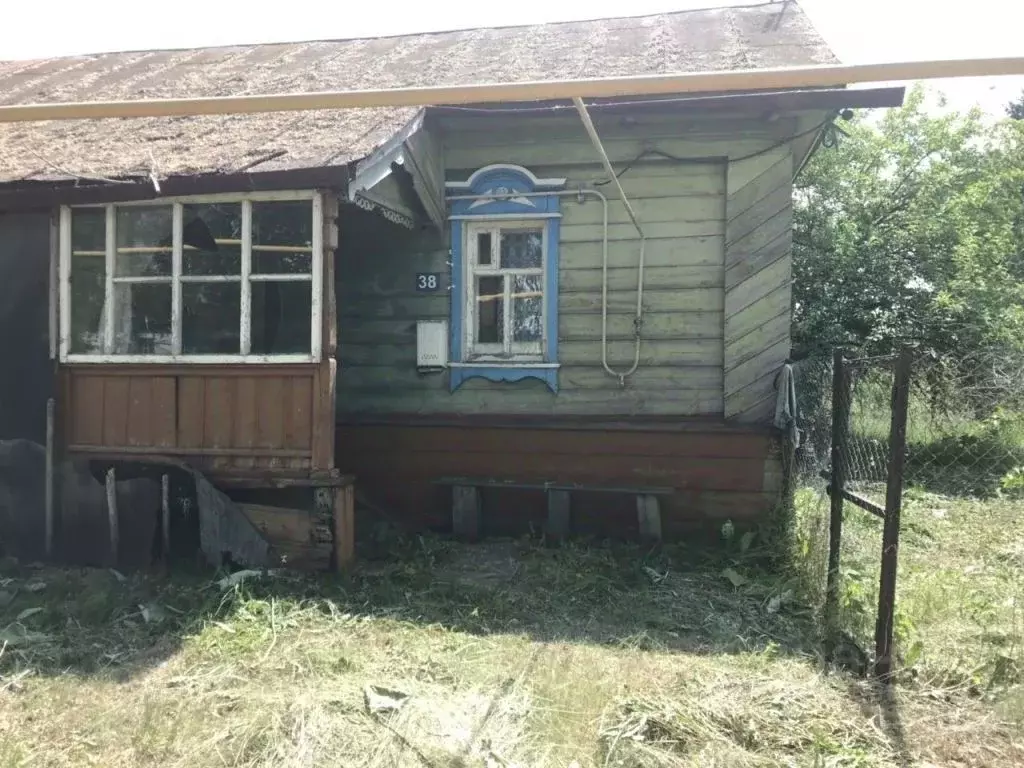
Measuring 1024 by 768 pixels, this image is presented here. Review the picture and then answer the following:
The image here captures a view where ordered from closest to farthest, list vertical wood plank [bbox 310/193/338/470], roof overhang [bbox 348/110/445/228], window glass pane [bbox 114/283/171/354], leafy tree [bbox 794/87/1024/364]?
roof overhang [bbox 348/110/445/228] < vertical wood plank [bbox 310/193/338/470] < window glass pane [bbox 114/283/171/354] < leafy tree [bbox 794/87/1024/364]

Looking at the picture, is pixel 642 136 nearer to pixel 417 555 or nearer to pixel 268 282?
pixel 268 282

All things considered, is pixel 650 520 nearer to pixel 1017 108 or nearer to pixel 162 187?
pixel 162 187

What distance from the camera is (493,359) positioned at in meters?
7.10

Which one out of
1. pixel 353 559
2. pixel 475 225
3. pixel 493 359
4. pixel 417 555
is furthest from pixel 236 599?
pixel 475 225

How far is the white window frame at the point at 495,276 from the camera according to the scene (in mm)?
7059

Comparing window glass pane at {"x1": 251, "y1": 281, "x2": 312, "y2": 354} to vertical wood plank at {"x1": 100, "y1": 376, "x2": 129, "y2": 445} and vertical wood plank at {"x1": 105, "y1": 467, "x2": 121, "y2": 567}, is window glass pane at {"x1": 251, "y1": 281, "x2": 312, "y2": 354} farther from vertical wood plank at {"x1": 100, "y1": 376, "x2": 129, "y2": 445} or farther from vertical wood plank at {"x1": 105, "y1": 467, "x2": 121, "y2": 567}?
vertical wood plank at {"x1": 105, "y1": 467, "x2": 121, "y2": 567}

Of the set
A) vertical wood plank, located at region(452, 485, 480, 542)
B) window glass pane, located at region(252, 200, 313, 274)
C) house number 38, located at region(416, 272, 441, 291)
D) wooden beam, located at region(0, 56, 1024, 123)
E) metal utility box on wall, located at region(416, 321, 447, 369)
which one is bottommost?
vertical wood plank, located at region(452, 485, 480, 542)

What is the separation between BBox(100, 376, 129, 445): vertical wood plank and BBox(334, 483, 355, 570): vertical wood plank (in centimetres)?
174

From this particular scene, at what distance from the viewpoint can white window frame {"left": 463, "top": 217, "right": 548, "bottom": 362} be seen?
706cm

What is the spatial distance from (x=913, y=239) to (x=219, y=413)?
12.5 m

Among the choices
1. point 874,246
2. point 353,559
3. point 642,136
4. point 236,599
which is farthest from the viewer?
point 874,246

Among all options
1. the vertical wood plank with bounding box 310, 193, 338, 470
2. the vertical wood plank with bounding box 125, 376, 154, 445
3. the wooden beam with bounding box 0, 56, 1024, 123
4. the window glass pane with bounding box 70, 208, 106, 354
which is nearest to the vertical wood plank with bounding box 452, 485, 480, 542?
the vertical wood plank with bounding box 310, 193, 338, 470

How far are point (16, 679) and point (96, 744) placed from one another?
38.0 inches

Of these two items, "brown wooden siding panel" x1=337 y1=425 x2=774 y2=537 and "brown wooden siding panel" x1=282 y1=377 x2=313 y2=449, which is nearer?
"brown wooden siding panel" x1=282 y1=377 x2=313 y2=449
